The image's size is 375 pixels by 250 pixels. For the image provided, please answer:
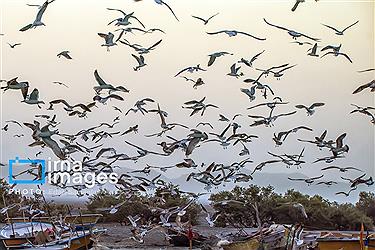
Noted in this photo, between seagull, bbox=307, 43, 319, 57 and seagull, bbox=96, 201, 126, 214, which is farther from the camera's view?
seagull, bbox=307, 43, 319, 57

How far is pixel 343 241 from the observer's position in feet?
→ 12.9

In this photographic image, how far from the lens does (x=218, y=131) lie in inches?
159

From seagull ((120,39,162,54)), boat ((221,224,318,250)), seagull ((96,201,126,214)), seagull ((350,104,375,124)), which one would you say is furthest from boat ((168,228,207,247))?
seagull ((350,104,375,124))

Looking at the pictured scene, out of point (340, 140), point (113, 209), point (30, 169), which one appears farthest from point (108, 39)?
point (340, 140)

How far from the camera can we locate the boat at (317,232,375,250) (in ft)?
12.8

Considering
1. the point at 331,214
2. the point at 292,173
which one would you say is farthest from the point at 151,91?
the point at 331,214

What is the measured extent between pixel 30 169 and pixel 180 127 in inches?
33.0

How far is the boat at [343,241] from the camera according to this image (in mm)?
3908

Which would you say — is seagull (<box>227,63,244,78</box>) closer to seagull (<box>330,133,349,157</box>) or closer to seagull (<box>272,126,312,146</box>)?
seagull (<box>272,126,312,146</box>)

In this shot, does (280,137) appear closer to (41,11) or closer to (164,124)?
(164,124)

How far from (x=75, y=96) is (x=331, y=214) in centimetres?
153

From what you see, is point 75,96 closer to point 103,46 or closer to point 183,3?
point 103,46

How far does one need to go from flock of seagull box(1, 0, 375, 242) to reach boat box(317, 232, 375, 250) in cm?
23

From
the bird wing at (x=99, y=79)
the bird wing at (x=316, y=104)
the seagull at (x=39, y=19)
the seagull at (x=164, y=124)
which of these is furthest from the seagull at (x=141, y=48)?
the bird wing at (x=316, y=104)
